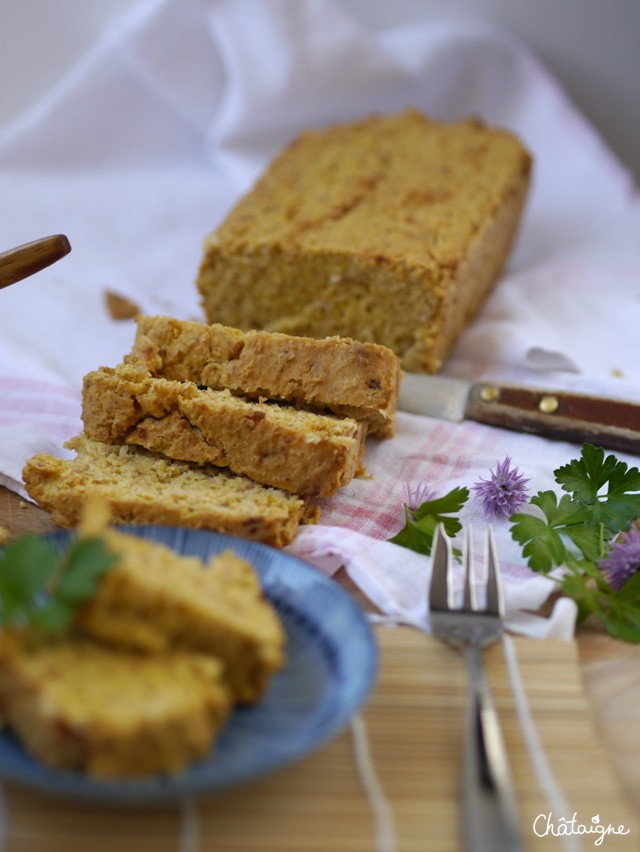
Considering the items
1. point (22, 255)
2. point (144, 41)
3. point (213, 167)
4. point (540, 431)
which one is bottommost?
point (540, 431)

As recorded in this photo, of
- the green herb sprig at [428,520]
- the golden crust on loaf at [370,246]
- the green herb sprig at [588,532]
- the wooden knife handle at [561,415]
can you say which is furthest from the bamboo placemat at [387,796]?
the golden crust on loaf at [370,246]

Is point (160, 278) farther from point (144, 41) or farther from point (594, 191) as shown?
point (594, 191)

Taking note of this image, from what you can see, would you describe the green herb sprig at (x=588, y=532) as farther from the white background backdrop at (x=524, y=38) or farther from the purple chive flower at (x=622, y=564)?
the white background backdrop at (x=524, y=38)

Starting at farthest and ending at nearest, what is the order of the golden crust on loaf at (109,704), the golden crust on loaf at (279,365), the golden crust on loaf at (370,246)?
the golden crust on loaf at (370,246), the golden crust on loaf at (279,365), the golden crust on loaf at (109,704)

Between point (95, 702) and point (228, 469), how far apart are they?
1.54m

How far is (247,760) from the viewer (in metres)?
2.08

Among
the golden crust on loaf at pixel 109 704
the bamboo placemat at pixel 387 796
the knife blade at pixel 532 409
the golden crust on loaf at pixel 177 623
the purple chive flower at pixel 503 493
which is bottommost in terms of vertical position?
the bamboo placemat at pixel 387 796

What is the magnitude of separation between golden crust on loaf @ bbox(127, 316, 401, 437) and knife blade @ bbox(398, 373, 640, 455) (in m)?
0.64

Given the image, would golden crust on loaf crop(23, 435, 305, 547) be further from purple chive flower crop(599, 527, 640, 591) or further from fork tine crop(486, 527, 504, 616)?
purple chive flower crop(599, 527, 640, 591)

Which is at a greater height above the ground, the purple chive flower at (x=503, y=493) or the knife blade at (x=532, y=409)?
the knife blade at (x=532, y=409)

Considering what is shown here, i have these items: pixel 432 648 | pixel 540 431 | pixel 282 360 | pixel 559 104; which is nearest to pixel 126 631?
pixel 432 648

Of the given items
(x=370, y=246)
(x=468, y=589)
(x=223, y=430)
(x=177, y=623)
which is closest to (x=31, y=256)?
(x=223, y=430)

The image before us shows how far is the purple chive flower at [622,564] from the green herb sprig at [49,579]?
164 centimetres

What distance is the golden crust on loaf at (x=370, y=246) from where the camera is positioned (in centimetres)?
441
